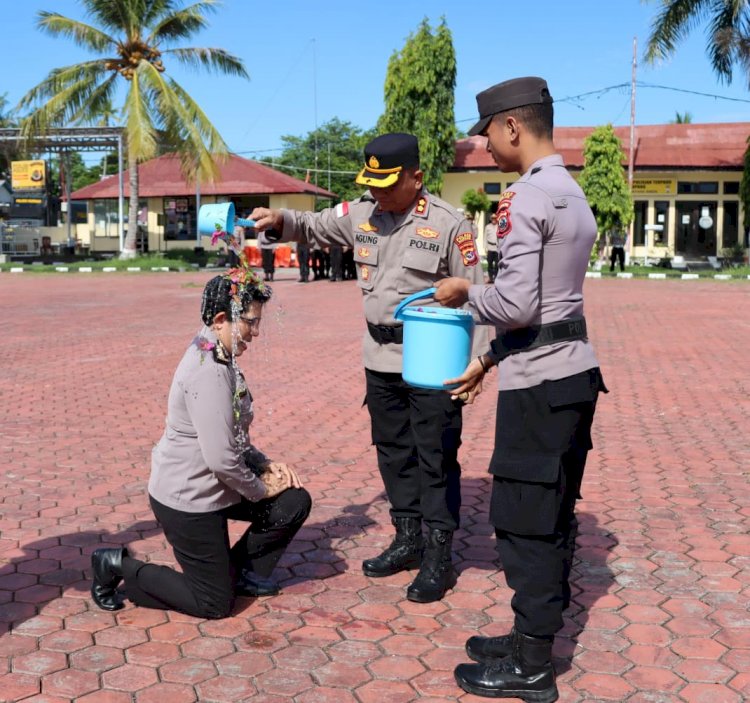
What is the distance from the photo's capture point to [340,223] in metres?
4.14

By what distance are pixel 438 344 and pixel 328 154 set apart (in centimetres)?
5674

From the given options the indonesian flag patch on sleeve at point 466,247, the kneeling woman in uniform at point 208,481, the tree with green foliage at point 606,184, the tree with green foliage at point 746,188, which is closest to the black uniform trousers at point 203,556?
the kneeling woman in uniform at point 208,481

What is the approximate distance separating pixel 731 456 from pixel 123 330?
392 inches

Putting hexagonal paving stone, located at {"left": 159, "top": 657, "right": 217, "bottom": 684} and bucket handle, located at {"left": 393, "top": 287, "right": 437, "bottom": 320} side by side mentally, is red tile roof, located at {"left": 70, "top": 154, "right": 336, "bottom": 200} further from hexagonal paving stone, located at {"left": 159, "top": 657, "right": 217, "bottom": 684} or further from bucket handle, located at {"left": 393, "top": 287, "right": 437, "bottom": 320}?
hexagonal paving stone, located at {"left": 159, "top": 657, "right": 217, "bottom": 684}

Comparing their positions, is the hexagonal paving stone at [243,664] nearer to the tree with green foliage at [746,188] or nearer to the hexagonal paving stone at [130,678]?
the hexagonal paving stone at [130,678]

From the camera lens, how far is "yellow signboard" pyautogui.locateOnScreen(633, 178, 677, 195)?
1428 inches

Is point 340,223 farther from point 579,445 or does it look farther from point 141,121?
point 141,121

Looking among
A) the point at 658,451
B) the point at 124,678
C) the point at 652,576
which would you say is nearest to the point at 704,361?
the point at 658,451

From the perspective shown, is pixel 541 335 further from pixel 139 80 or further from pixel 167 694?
pixel 139 80

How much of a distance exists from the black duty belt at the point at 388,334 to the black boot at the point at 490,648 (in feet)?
4.16

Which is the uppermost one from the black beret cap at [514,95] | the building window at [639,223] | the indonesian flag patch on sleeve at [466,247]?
the building window at [639,223]

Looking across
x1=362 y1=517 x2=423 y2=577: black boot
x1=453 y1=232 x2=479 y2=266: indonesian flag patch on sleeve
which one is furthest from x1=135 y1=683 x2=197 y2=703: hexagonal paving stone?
x1=453 y1=232 x2=479 y2=266: indonesian flag patch on sleeve

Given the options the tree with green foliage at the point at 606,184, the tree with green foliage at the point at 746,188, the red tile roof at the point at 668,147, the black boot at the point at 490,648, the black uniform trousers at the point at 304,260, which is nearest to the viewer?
the black boot at the point at 490,648

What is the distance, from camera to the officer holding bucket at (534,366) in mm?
2826
